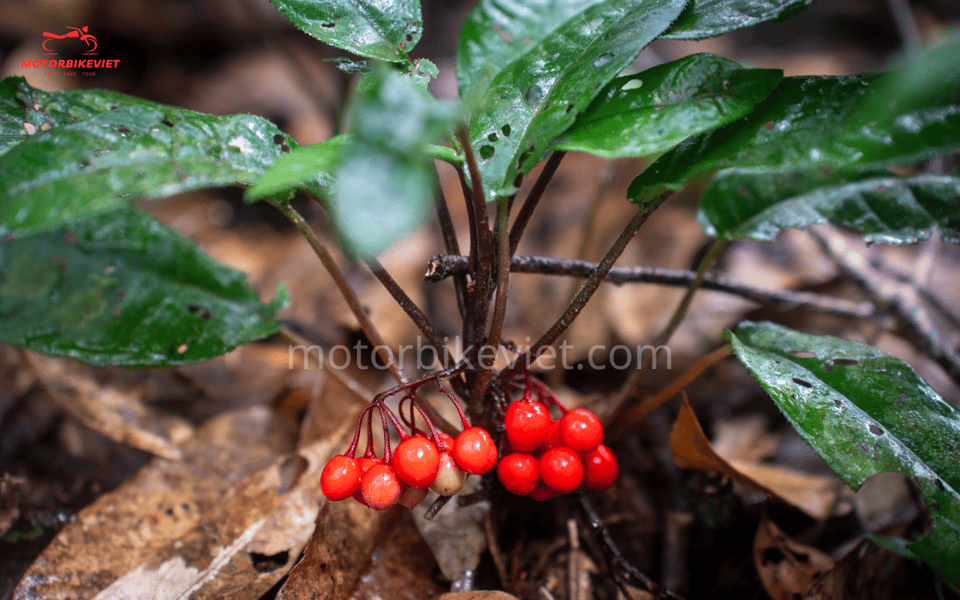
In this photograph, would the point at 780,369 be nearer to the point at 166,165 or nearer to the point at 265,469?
the point at 166,165

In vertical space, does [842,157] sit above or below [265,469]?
above

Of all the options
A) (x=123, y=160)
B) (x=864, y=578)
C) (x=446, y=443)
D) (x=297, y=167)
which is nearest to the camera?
(x=297, y=167)

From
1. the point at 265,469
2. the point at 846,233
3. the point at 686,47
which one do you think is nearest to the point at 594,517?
the point at 265,469

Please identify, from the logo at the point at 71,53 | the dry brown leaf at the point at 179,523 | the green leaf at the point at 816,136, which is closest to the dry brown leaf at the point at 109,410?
the dry brown leaf at the point at 179,523

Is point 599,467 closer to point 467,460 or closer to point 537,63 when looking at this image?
point 467,460

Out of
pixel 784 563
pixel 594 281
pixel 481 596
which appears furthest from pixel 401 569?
pixel 784 563

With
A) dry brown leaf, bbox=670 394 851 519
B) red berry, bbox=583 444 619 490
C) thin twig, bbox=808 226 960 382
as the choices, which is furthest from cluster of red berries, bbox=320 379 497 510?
thin twig, bbox=808 226 960 382
